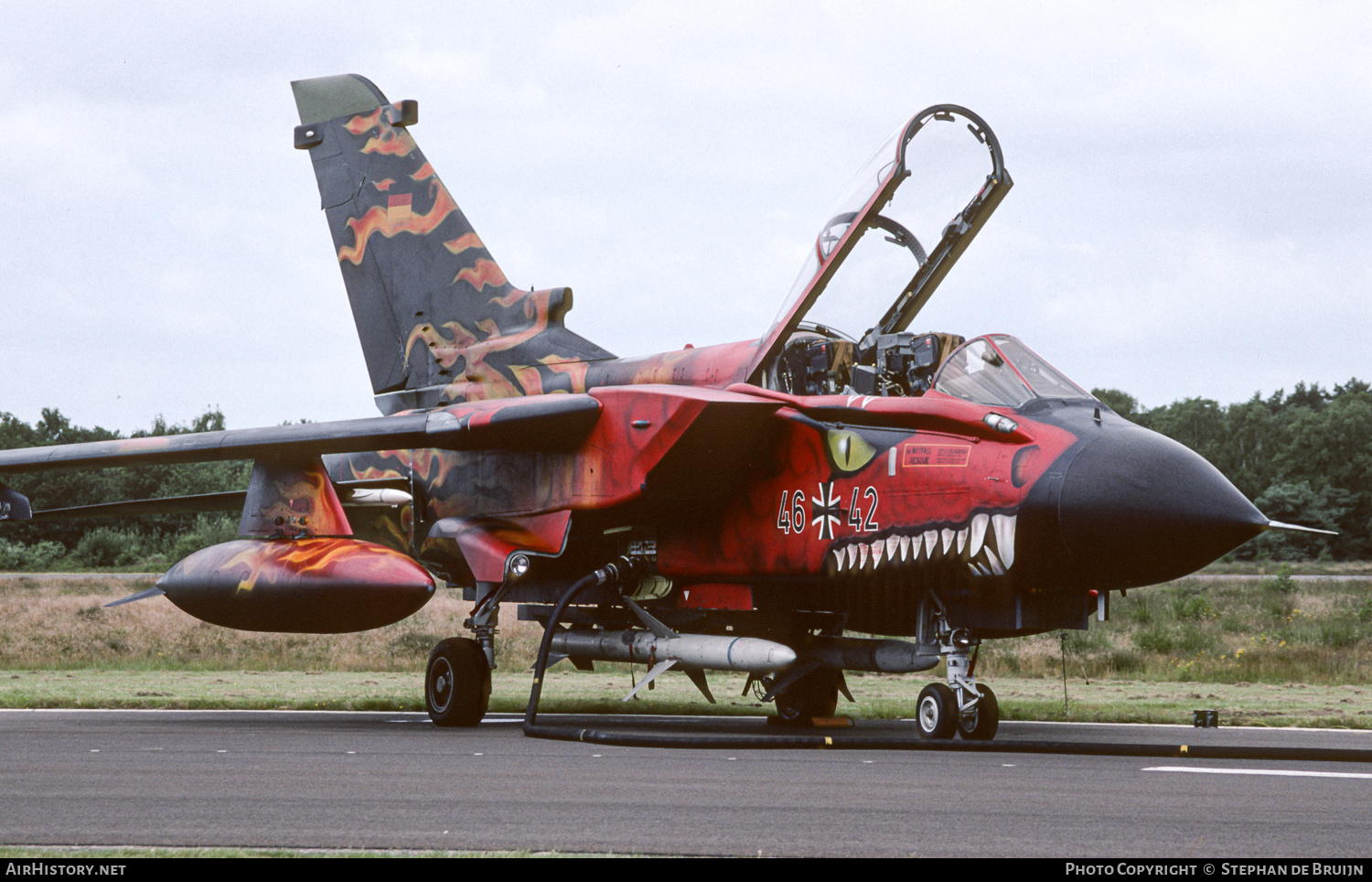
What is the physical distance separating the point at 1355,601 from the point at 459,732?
26057 mm

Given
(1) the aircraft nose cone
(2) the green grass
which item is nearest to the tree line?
(2) the green grass

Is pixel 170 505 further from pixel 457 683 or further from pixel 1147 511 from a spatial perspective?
pixel 1147 511

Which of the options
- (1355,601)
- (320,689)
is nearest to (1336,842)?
(320,689)

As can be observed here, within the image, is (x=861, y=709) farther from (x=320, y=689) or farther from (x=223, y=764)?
(x=223, y=764)

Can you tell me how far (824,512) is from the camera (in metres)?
11.6

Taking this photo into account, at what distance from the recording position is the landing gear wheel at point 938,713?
10227 mm

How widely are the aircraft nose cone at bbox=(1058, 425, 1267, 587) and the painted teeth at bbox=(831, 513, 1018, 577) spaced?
550 millimetres

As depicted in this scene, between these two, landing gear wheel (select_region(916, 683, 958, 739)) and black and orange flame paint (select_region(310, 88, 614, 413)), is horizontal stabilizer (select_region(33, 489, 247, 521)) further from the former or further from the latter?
landing gear wheel (select_region(916, 683, 958, 739))

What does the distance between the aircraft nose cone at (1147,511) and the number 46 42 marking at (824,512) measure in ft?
6.41

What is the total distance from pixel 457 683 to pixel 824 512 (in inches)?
161

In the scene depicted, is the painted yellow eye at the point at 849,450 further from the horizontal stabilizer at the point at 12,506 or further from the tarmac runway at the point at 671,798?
the horizontal stabilizer at the point at 12,506

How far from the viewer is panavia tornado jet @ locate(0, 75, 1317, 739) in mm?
9969

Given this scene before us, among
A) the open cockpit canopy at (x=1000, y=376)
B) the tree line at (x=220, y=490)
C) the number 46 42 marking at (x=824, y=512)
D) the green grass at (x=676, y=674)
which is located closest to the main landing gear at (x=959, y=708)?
the number 46 42 marking at (x=824, y=512)

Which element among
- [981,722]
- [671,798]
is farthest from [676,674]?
[671,798]
